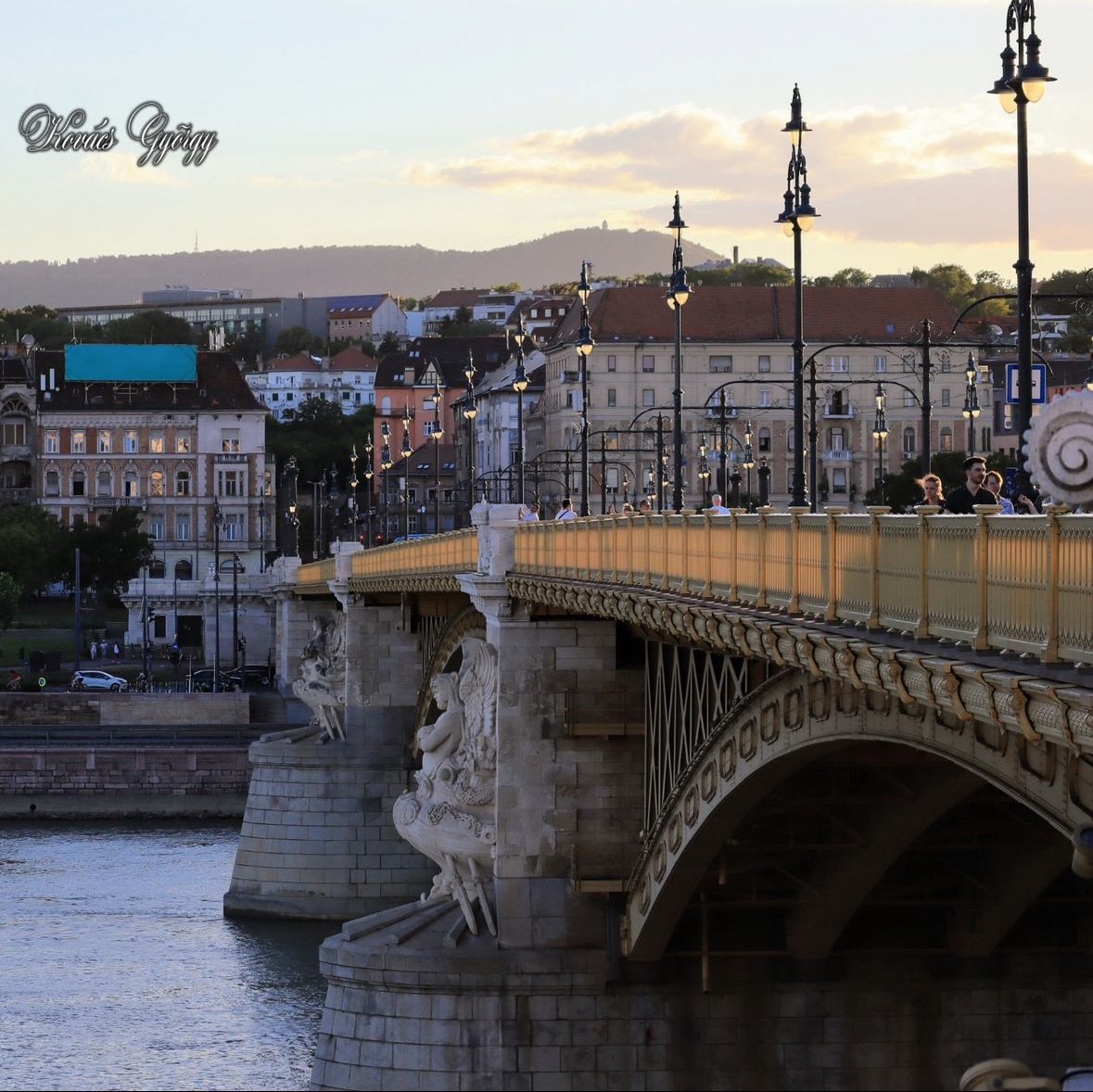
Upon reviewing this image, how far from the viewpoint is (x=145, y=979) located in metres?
46.7

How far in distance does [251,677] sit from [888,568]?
96.3 meters

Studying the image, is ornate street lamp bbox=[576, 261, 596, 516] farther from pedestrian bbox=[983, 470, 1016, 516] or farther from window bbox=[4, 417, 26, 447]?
window bbox=[4, 417, 26, 447]

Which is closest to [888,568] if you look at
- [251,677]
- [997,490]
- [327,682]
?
[997,490]

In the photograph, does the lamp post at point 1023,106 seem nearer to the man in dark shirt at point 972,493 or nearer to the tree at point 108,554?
the man in dark shirt at point 972,493

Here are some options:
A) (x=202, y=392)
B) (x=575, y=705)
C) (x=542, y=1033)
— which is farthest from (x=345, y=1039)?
(x=202, y=392)

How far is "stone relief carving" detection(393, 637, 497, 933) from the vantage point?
33.6 m

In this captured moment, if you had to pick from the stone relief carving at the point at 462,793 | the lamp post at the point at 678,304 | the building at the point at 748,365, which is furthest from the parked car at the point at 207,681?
the lamp post at the point at 678,304

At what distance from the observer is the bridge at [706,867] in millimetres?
22531

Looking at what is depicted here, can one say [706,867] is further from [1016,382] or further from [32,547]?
[32,547]

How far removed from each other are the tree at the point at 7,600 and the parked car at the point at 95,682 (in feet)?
37.1

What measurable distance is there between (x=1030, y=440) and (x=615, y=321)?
4439 inches

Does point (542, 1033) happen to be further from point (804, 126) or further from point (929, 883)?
point (804, 126)

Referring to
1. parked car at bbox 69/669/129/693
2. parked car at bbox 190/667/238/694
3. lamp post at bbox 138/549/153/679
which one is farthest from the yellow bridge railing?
lamp post at bbox 138/549/153/679

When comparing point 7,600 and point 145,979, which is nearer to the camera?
point 145,979
